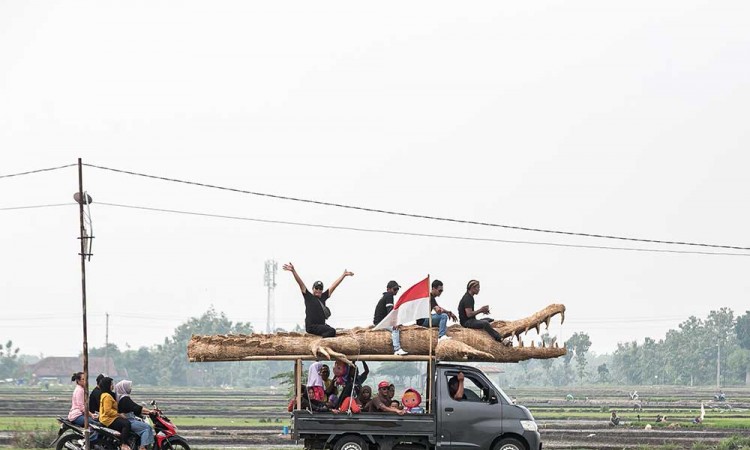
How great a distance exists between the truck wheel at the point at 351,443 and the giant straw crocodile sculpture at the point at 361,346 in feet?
5.05

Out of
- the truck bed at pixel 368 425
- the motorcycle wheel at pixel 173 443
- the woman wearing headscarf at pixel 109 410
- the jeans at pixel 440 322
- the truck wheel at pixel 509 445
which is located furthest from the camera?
the motorcycle wheel at pixel 173 443

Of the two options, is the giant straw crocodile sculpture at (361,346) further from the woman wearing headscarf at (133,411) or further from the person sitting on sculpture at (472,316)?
the woman wearing headscarf at (133,411)

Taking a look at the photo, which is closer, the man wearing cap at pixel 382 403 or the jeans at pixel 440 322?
the man wearing cap at pixel 382 403

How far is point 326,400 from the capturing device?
23.2 m

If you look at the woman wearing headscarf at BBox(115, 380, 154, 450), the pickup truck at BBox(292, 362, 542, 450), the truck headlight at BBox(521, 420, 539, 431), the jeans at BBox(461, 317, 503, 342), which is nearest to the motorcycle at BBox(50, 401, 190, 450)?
the woman wearing headscarf at BBox(115, 380, 154, 450)

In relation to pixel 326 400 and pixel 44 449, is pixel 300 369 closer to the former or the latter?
pixel 326 400

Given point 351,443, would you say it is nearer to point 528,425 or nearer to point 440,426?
point 440,426

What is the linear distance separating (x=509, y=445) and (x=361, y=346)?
11.5 feet

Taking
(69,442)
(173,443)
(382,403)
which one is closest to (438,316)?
(382,403)

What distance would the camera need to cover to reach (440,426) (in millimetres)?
22703

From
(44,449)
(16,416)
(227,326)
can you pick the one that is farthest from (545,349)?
(227,326)

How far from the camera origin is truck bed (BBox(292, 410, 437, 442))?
2262cm

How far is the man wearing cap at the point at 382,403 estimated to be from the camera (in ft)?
74.9

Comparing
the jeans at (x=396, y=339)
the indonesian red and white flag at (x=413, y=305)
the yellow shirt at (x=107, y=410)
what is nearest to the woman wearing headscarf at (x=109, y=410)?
the yellow shirt at (x=107, y=410)
